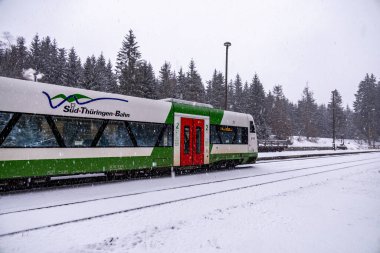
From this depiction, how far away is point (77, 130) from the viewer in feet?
31.7

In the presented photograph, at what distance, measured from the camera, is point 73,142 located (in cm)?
948

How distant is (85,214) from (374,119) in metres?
95.2

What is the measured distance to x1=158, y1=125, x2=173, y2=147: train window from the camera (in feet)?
40.4

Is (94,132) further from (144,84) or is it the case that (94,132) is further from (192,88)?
(192,88)

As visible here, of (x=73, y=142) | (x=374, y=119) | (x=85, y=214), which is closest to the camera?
(x=85, y=214)

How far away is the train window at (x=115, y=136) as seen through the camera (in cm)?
1037

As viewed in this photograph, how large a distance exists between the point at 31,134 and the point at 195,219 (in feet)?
19.1

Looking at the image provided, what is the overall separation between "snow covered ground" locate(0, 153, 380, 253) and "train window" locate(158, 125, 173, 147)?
3.21 metres

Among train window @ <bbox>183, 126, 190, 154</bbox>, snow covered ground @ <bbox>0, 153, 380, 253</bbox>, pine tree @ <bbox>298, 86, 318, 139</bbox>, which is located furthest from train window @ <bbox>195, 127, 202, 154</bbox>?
pine tree @ <bbox>298, 86, 318, 139</bbox>

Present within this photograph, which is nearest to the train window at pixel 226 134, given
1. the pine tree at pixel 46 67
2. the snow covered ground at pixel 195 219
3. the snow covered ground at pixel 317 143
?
the snow covered ground at pixel 195 219

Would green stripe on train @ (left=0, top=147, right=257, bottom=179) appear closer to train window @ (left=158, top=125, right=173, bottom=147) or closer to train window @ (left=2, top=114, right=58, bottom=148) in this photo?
train window @ (left=158, top=125, right=173, bottom=147)

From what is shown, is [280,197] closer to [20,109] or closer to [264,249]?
[264,249]

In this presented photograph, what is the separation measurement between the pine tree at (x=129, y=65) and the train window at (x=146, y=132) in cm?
3050

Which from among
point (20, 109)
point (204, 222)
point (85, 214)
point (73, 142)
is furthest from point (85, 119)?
point (204, 222)
